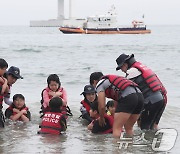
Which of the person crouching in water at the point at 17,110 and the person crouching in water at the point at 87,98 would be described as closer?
the person crouching in water at the point at 87,98

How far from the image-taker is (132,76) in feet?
22.5

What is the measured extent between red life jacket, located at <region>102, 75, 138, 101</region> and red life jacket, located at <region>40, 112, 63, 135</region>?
0.95 metres

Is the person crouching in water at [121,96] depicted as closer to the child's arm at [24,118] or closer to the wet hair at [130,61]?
the wet hair at [130,61]

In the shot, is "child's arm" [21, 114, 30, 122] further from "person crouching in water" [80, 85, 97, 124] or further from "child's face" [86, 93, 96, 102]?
"child's face" [86, 93, 96, 102]

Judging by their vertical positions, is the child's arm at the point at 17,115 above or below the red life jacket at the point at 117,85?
below

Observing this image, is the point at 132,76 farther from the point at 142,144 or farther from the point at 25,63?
the point at 25,63

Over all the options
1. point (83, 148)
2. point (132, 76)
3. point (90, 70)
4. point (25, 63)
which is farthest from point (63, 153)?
point (25, 63)

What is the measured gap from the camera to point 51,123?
7.10 m

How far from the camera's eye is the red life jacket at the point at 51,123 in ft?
23.2

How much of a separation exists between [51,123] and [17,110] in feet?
4.38

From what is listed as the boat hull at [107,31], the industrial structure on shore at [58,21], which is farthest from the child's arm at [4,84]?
the industrial structure on shore at [58,21]

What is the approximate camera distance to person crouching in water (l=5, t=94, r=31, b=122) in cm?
818

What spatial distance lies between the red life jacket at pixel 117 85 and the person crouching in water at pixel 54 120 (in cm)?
91

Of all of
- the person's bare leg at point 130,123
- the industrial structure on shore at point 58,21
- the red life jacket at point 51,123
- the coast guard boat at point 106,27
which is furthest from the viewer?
the industrial structure on shore at point 58,21
